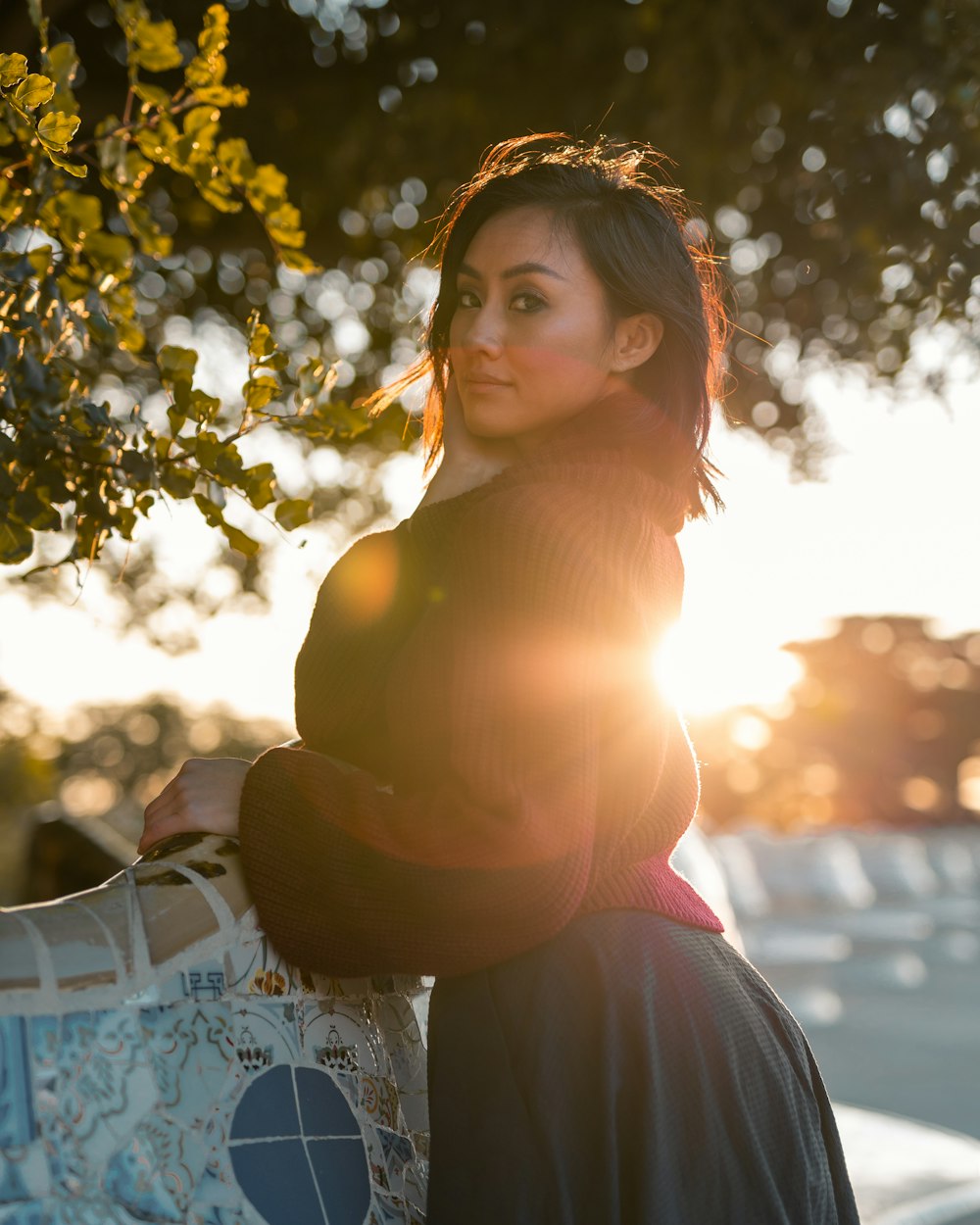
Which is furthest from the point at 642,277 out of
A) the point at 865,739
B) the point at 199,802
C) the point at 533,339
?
the point at 865,739

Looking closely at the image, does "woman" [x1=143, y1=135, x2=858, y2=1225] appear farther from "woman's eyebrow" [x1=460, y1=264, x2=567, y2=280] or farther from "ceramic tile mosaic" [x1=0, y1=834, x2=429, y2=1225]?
"woman's eyebrow" [x1=460, y1=264, x2=567, y2=280]

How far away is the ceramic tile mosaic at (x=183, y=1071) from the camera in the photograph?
1.38 metres

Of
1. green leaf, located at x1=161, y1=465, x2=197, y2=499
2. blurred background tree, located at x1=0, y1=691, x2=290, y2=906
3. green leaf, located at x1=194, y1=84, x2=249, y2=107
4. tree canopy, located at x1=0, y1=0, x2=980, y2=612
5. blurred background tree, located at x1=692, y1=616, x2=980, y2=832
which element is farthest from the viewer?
blurred background tree, located at x1=692, y1=616, x2=980, y2=832

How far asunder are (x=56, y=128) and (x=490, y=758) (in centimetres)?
89

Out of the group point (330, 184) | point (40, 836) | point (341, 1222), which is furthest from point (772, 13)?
point (40, 836)

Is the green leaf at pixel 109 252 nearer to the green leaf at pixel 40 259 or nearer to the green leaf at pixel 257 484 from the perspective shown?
the green leaf at pixel 40 259

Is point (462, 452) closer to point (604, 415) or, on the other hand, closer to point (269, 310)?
point (604, 415)

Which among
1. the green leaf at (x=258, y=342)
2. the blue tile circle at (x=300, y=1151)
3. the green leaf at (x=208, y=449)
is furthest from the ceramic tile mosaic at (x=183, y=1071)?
the green leaf at (x=258, y=342)

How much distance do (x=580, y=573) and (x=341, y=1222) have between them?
2.68ft

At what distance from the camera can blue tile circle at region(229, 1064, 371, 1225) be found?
1523mm

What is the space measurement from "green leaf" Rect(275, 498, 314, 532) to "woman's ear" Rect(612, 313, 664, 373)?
0.56 meters

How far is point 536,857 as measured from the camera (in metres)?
1.56

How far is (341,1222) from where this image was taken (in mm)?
1566

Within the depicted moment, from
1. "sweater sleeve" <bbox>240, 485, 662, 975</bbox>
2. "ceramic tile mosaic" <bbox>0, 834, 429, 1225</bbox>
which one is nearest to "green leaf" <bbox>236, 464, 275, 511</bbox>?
"sweater sleeve" <bbox>240, 485, 662, 975</bbox>
